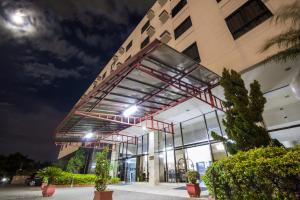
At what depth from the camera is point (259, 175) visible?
3.74 m

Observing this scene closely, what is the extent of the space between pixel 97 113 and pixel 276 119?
15.4m

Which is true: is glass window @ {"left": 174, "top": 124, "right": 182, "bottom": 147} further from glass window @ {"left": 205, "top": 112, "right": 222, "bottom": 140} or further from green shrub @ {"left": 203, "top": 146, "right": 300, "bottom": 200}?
green shrub @ {"left": 203, "top": 146, "right": 300, "bottom": 200}

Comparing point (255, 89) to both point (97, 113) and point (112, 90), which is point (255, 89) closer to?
point (112, 90)

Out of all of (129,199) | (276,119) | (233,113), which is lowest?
(129,199)

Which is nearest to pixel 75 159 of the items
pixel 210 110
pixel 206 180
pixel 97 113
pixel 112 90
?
pixel 97 113

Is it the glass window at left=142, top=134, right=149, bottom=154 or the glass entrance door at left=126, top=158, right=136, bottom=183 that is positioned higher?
the glass window at left=142, top=134, right=149, bottom=154

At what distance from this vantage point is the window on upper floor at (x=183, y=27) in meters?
14.4

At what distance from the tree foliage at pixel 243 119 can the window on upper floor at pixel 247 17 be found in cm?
545

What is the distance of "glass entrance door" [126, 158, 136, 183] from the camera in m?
20.4

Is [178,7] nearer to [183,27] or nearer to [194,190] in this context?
[183,27]

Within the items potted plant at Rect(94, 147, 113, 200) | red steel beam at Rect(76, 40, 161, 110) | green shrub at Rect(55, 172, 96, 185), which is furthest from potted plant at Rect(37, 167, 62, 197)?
green shrub at Rect(55, 172, 96, 185)

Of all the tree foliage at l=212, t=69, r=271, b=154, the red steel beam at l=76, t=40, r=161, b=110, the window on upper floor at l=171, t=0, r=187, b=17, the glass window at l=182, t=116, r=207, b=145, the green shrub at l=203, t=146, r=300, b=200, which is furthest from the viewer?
the window on upper floor at l=171, t=0, r=187, b=17

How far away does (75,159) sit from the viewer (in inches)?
916

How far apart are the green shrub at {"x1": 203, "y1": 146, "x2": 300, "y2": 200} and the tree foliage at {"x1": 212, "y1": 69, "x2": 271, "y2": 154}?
1.03 metres
